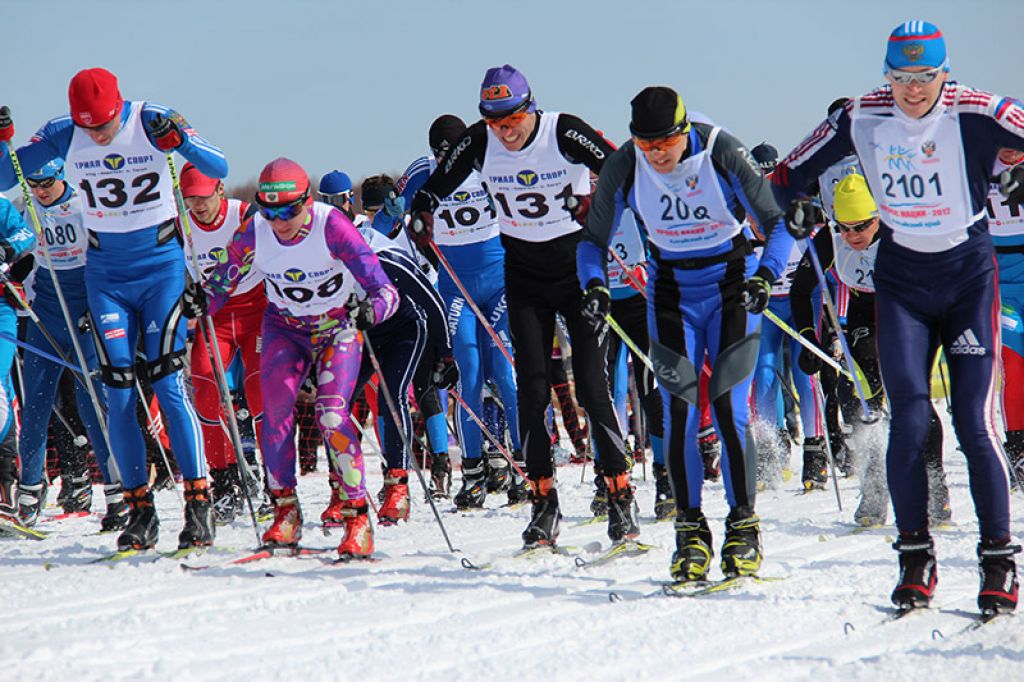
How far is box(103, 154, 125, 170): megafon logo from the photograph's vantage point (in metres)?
6.28

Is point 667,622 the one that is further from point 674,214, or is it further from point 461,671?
point 674,214

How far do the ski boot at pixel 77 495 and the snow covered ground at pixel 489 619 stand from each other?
2221mm

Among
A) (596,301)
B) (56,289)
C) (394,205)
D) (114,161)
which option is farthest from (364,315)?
(394,205)

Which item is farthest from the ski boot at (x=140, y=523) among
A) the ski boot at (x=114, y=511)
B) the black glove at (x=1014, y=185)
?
the black glove at (x=1014, y=185)

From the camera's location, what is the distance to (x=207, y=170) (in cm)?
648

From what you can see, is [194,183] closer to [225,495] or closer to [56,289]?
[56,289]

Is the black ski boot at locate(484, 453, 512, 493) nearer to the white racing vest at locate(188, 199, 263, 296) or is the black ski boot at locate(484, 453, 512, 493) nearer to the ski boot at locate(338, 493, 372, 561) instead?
the white racing vest at locate(188, 199, 263, 296)

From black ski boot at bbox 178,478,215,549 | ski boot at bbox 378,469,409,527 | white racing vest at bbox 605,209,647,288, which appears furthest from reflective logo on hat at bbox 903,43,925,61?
ski boot at bbox 378,469,409,527

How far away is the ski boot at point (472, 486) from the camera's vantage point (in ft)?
26.6

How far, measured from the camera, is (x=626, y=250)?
8461 millimetres

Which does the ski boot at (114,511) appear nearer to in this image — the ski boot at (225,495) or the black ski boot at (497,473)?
the ski boot at (225,495)

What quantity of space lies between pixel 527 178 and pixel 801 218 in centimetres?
176

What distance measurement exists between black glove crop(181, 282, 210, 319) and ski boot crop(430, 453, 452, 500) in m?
3.01

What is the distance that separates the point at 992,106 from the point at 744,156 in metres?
1.05
